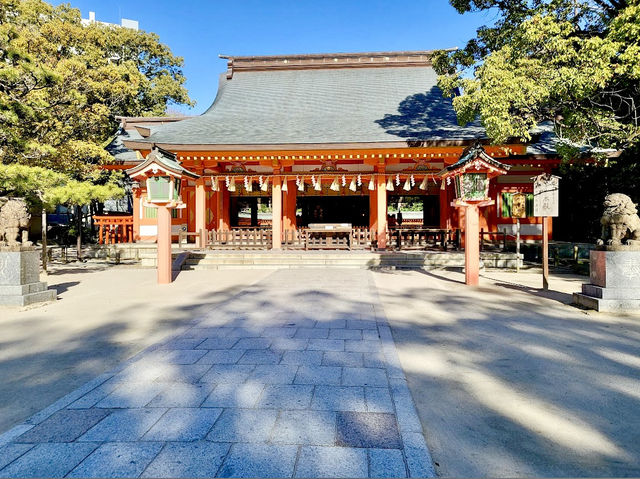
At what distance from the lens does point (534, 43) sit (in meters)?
6.96

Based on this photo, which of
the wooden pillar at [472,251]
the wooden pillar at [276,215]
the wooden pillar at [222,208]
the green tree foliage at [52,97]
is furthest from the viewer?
the wooden pillar at [222,208]

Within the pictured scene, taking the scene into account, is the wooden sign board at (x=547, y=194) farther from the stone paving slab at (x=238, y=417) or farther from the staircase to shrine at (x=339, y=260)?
the stone paving slab at (x=238, y=417)

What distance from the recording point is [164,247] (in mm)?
8344

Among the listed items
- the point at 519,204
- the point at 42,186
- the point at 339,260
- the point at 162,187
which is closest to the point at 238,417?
the point at 162,187

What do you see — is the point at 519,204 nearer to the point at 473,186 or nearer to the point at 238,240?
the point at 473,186

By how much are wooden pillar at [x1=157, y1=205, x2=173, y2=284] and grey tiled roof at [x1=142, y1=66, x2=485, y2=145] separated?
4042mm

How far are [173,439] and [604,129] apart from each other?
9616mm

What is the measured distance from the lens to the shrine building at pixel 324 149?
11648 millimetres

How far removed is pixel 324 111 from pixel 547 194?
991cm

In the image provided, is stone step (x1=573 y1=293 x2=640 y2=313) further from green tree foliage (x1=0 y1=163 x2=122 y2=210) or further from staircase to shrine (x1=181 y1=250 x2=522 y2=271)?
green tree foliage (x1=0 y1=163 x2=122 y2=210)

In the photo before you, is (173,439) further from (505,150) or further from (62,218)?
(62,218)

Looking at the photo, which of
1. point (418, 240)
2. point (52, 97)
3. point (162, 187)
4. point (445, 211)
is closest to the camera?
point (162, 187)

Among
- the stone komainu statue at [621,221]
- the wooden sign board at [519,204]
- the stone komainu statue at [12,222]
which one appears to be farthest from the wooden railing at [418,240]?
Result: the stone komainu statue at [12,222]

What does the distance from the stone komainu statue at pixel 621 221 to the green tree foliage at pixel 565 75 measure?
251cm
